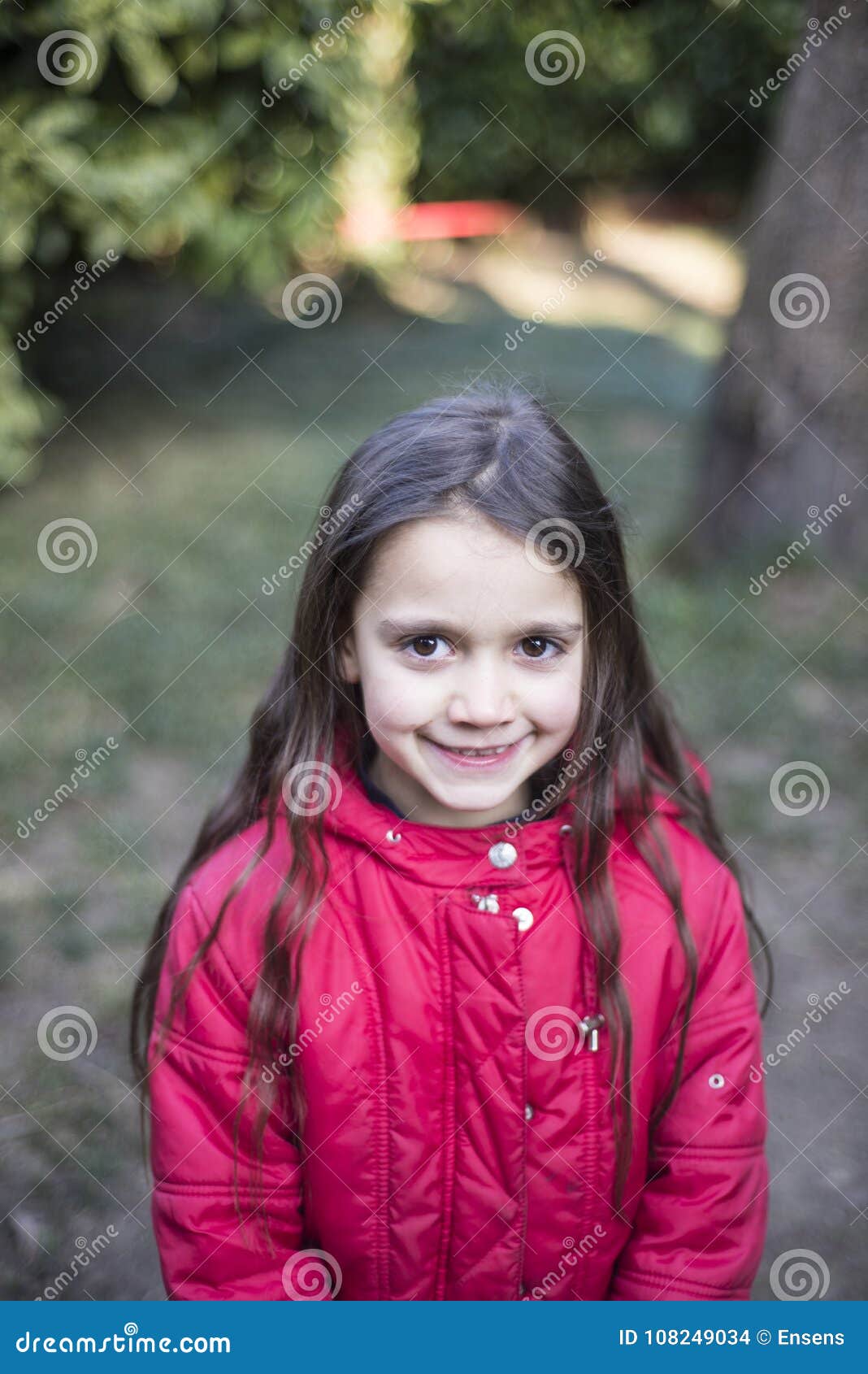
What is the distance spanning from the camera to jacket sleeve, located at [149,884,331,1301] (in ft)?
5.57

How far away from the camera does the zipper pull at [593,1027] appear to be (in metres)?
1.71

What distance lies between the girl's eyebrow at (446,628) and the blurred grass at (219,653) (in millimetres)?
381

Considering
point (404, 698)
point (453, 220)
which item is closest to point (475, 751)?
point (404, 698)

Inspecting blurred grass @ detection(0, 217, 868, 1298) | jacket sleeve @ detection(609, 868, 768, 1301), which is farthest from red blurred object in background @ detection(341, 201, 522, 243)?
jacket sleeve @ detection(609, 868, 768, 1301)

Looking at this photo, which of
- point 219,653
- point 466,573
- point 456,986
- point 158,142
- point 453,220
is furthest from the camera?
point 453,220

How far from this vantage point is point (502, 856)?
5.54ft

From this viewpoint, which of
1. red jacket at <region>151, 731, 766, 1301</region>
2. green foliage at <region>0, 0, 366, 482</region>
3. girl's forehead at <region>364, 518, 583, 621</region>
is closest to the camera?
girl's forehead at <region>364, 518, 583, 621</region>

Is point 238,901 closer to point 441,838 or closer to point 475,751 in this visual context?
point 441,838

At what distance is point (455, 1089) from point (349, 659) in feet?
1.98

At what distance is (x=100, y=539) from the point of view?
508cm

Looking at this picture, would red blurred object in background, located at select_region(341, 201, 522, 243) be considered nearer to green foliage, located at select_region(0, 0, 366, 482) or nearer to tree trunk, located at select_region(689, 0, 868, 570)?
green foliage, located at select_region(0, 0, 366, 482)

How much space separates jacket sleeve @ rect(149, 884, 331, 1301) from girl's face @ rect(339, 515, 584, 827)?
40 centimetres

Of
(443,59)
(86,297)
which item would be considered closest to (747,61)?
(443,59)

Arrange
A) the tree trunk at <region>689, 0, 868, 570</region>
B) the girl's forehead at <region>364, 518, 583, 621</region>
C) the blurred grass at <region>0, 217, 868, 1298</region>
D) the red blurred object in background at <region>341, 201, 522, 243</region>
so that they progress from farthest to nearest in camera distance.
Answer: the red blurred object in background at <region>341, 201, 522, 243</region>
the tree trunk at <region>689, 0, 868, 570</region>
the blurred grass at <region>0, 217, 868, 1298</region>
the girl's forehead at <region>364, 518, 583, 621</region>
